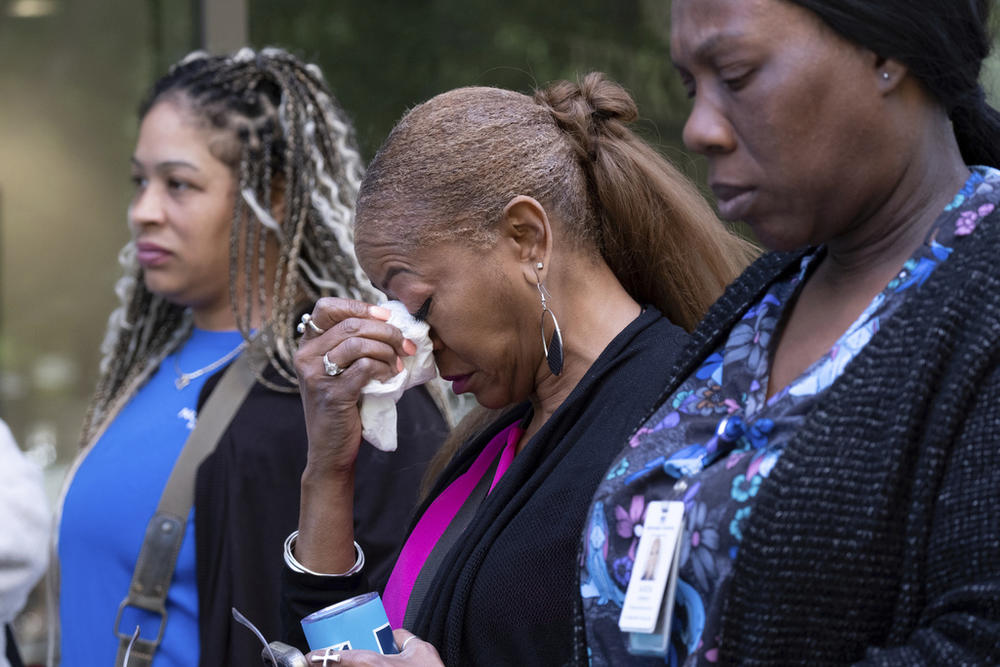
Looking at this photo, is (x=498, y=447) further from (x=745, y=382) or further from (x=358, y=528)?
(x=745, y=382)

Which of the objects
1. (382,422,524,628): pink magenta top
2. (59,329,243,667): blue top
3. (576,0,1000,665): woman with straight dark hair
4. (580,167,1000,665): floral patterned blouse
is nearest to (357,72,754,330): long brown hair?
(382,422,524,628): pink magenta top

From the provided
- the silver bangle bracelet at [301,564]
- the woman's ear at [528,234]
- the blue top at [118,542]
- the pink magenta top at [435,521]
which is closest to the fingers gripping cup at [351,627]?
the pink magenta top at [435,521]

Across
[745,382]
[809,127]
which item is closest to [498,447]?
[745,382]

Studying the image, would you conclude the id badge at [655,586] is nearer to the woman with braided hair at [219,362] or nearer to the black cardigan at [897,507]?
the black cardigan at [897,507]

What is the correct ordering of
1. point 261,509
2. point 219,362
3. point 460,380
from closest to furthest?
point 460,380 < point 261,509 < point 219,362

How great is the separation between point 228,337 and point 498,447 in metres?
1.19

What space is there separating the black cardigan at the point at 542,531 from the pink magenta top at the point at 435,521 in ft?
0.61

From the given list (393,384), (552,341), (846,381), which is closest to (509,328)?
(552,341)

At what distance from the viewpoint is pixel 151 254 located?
→ 3.09 metres

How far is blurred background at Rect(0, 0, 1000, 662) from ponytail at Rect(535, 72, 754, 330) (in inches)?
118

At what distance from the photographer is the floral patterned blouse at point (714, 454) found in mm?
1265

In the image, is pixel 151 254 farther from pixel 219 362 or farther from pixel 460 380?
pixel 460 380

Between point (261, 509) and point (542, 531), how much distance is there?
1.11m

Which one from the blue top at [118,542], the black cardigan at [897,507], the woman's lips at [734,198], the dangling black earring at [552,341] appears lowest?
the blue top at [118,542]
